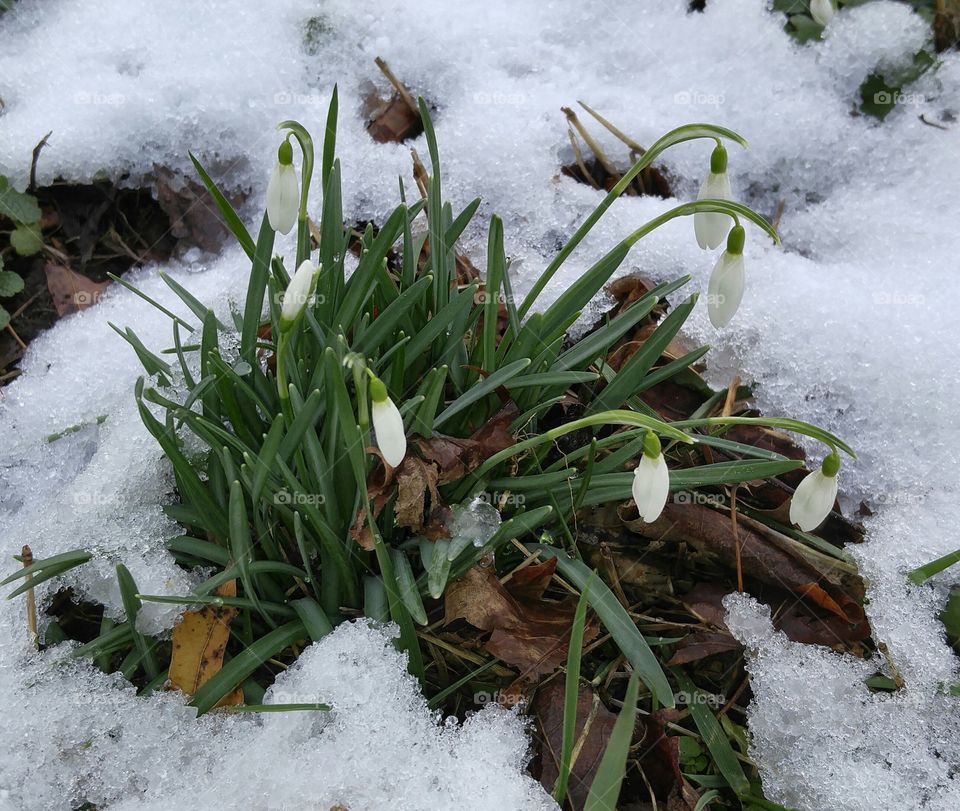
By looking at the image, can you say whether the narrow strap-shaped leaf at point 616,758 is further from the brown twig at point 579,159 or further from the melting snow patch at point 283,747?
the brown twig at point 579,159

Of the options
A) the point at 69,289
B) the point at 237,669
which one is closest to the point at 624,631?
the point at 237,669

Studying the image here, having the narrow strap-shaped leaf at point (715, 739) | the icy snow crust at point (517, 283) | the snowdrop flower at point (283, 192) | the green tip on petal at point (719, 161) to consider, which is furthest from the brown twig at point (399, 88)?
the narrow strap-shaped leaf at point (715, 739)

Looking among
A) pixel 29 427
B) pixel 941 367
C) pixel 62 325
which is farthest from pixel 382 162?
pixel 941 367

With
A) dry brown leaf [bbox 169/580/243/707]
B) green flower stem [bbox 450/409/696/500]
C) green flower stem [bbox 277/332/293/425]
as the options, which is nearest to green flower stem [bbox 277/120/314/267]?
green flower stem [bbox 277/332/293/425]

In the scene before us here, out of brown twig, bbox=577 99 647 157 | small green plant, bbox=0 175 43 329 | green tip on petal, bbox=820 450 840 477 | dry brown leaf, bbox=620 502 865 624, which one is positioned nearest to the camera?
green tip on petal, bbox=820 450 840 477

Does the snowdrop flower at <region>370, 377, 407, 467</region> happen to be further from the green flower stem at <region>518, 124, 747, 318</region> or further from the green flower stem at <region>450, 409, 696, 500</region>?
the green flower stem at <region>518, 124, 747, 318</region>

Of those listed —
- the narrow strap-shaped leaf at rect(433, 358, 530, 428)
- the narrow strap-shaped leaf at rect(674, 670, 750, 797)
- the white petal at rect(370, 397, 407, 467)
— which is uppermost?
the white petal at rect(370, 397, 407, 467)

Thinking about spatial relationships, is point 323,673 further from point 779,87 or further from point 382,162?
point 779,87
